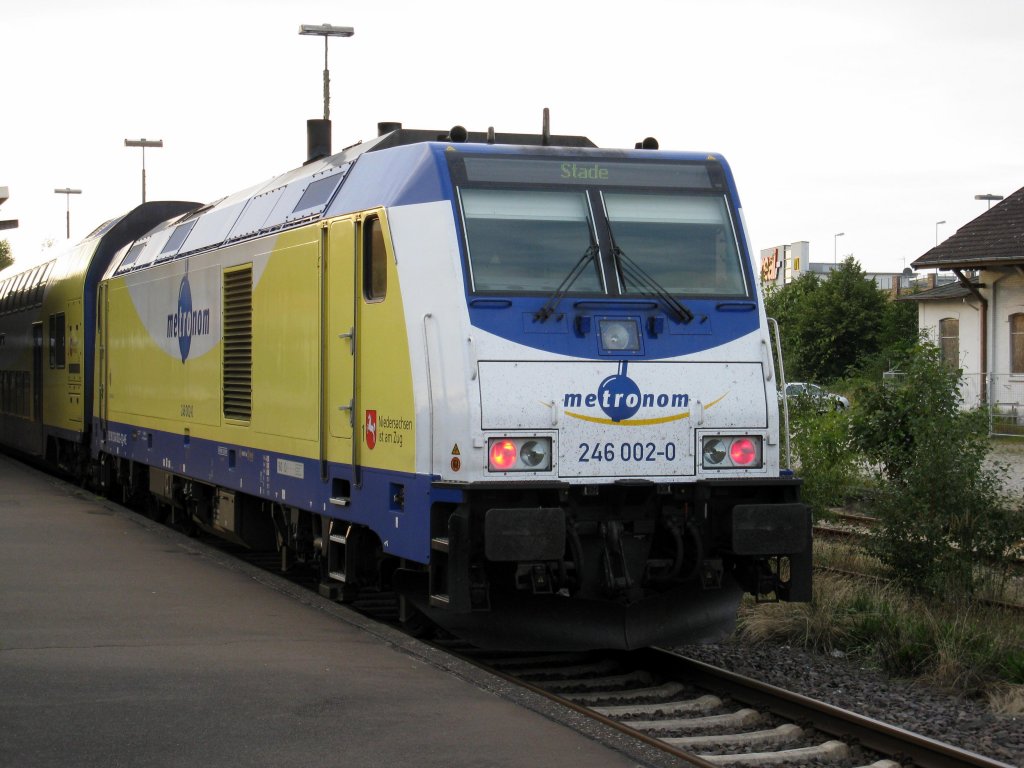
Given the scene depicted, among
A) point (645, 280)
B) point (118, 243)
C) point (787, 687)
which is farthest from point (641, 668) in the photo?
point (118, 243)

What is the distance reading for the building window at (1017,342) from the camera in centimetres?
3259

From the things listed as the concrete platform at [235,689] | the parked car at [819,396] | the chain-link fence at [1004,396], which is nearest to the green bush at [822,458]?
the parked car at [819,396]

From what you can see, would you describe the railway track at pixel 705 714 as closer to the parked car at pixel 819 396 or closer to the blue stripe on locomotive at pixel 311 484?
the blue stripe on locomotive at pixel 311 484

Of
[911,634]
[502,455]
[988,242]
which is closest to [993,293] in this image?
[988,242]

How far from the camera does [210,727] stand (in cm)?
652

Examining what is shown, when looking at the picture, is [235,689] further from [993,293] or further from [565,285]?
[993,293]

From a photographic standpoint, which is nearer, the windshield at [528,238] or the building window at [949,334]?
the windshield at [528,238]

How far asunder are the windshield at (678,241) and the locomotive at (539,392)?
0.05ft

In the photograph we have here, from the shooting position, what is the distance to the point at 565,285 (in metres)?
→ 8.41

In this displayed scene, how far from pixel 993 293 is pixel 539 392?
27608 millimetres

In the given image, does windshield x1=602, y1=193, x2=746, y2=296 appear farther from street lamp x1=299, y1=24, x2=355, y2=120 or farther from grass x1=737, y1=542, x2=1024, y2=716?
street lamp x1=299, y1=24, x2=355, y2=120

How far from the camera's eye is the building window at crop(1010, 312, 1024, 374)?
107ft

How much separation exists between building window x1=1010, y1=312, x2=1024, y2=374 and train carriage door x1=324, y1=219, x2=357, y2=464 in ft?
86.4

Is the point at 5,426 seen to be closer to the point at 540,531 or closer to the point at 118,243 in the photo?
the point at 118,243
